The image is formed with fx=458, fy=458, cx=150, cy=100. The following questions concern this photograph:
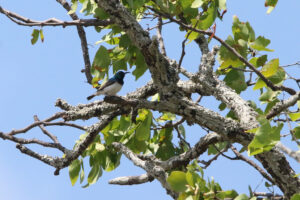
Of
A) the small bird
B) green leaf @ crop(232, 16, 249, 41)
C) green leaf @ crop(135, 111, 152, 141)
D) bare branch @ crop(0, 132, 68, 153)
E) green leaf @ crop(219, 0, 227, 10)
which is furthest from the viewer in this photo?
the small bird

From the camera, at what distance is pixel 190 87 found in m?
5.58

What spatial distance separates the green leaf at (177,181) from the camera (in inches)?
157

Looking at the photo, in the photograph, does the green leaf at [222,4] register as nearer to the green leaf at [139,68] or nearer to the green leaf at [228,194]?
the green leaf at [139,68]

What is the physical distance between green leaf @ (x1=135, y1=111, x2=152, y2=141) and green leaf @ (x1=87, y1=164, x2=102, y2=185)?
81 cm

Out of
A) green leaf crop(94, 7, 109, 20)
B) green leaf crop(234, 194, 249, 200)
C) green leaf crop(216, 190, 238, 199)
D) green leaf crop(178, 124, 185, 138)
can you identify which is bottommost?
green leaf crop(234, 194, 249, 200)

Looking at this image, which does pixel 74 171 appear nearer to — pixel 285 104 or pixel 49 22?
pixel 49 22

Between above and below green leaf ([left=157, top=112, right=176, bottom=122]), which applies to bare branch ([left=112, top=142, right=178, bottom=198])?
below

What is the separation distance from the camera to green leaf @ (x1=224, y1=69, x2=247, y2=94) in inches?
219

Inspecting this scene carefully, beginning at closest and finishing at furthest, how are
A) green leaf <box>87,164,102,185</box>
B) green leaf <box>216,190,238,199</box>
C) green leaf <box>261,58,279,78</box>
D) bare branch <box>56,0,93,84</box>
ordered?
green leaf <box>261,58,279,78</box> → green leaf <box>216,190,238,199</box> → green leaf <box>87,164,102,185</box> → bare branch <box>56,0,93,84</box>

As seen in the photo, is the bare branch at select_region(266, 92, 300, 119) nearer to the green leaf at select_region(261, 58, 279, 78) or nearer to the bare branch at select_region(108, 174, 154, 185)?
the green leaf at select_region(261, 58, 279, 78)

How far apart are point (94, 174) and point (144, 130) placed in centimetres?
99

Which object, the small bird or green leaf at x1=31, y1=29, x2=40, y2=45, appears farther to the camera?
the small bird

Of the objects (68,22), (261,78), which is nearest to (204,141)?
(261,78)

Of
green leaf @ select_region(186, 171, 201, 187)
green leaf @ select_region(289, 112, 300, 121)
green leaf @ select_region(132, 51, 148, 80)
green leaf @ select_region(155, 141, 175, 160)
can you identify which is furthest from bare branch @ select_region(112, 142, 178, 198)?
green leaf @ select_region(289, 112, 300, 121)
